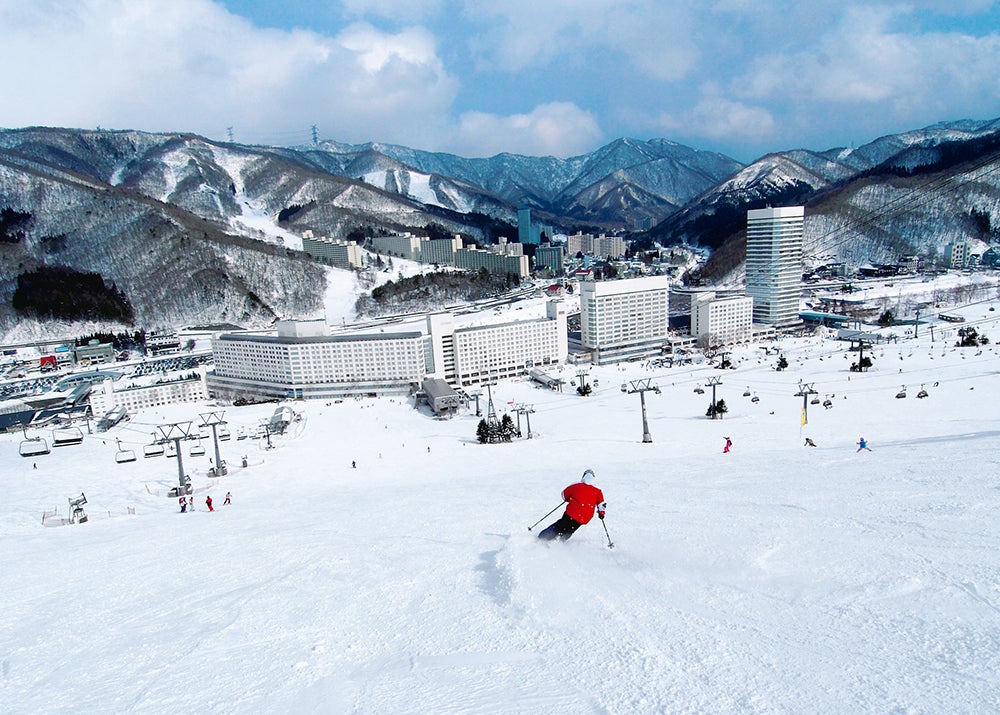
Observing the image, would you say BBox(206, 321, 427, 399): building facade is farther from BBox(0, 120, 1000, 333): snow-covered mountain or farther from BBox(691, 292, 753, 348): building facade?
BBox(0, 120, 1000, 333): snow-covered mountain

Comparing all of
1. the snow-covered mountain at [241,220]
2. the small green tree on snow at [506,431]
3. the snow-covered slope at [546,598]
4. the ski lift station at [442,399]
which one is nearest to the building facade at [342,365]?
the ski lift station at [442,399]

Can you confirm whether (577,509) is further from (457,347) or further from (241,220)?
(241,220)

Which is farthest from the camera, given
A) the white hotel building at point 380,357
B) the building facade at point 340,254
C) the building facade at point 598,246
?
the building facade at point 598,246

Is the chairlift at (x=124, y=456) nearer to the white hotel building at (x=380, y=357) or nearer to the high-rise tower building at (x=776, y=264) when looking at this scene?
the white hotel building at (x=380, y=357)

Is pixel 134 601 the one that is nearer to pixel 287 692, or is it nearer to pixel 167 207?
pixel 287 692

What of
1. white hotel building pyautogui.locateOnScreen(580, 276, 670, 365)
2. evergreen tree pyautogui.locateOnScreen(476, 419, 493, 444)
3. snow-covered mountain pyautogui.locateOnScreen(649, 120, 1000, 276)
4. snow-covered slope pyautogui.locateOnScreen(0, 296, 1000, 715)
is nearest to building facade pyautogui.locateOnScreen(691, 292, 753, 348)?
white hotel building pyautogui.locateOnScreen(580, 276, 670, 365)

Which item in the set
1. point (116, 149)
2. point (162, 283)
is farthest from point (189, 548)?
point (116, 149)
